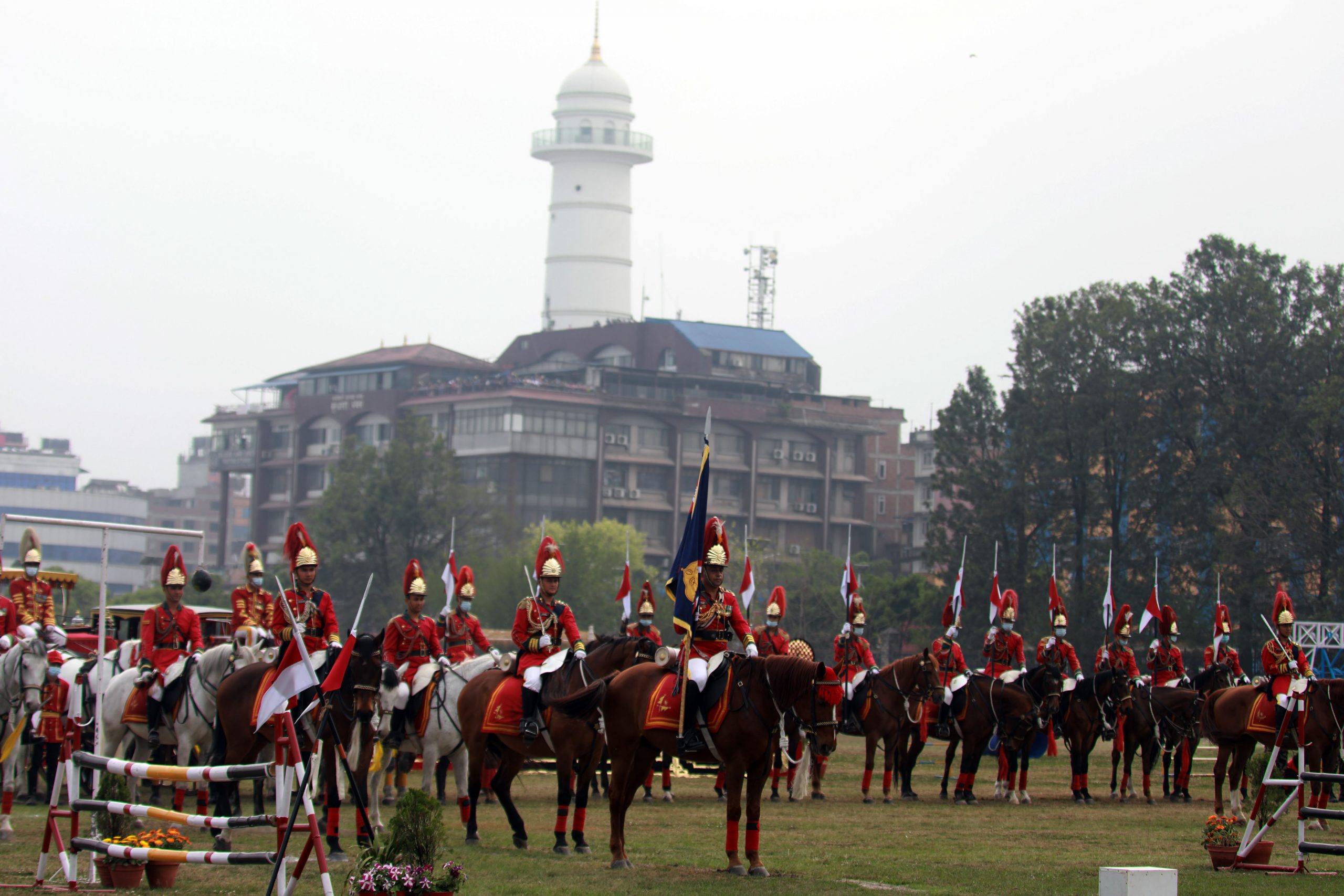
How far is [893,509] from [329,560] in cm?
5476

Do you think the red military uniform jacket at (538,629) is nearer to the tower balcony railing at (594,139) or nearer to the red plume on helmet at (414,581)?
the red plume on helmet at (414,581)

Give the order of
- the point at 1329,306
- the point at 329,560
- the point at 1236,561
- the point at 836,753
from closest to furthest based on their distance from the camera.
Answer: the point at 836,753, the point at 1236,561, the point at 1329,306, the point at 329,560

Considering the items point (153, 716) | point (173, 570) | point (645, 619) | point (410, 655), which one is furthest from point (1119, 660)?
point (153, 716)

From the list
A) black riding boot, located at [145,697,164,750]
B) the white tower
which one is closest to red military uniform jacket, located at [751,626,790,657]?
black riding boot, located at [145,697,164,750]

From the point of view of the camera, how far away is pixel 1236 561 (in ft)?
194

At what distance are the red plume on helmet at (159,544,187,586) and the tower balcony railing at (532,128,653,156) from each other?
131495 millimetres

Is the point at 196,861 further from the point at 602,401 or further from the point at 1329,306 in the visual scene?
the point at 602,401

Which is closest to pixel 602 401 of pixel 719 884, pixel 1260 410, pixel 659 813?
pixel 1260 410

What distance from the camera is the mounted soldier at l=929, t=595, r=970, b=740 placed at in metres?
28.6

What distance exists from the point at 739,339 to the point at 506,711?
111m

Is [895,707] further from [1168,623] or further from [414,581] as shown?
[414,581]

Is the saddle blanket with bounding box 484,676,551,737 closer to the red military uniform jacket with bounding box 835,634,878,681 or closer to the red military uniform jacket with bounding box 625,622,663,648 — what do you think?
the red military uniform jacket with bounding box 625,622,663,648

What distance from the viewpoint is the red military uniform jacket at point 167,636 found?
21.8 metres

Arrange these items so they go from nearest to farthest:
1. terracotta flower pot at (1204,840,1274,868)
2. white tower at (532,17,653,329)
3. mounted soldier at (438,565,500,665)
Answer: terracotta flower pot at (1204,840,1274,868) → mounted soldier at (438,565,500,665) → white tower at (532,17,653,329)
